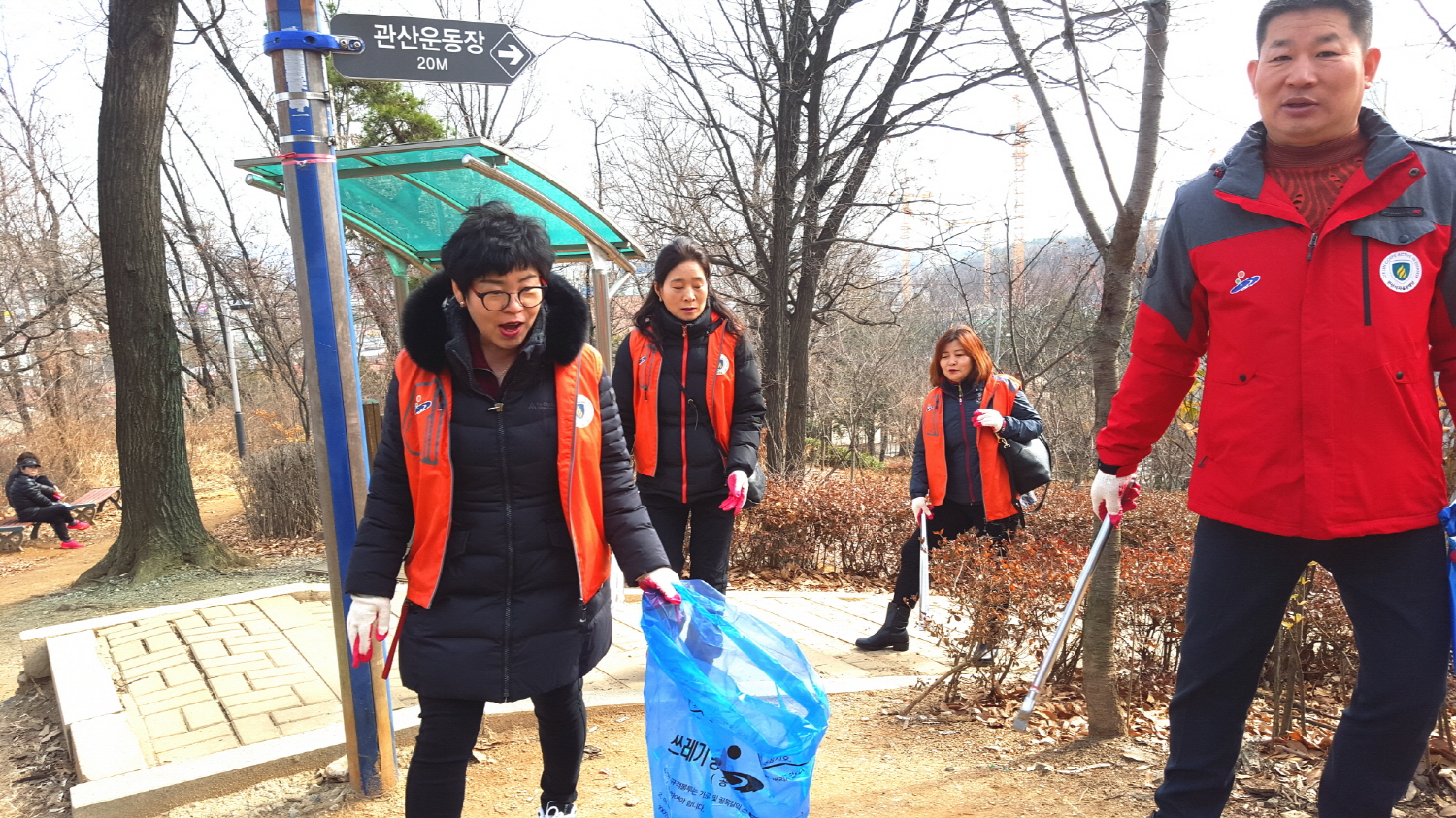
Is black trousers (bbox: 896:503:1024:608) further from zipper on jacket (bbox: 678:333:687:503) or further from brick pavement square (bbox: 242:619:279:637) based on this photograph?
brick pavement square (bbox: 242:619:279:637)

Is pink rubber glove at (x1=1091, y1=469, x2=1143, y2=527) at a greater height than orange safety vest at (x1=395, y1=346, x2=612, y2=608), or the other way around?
orange safety vest at (x1=395, y1=346, x2=612, y2=608)

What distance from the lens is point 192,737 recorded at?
3453 millimetres

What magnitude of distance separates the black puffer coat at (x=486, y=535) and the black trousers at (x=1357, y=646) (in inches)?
58.6

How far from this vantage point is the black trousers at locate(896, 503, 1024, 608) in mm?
4848

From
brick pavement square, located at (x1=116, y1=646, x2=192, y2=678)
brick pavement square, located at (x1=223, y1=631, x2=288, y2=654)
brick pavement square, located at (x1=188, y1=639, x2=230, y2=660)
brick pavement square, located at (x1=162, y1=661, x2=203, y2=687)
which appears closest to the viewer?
brick pavement square, located at (x1=162, y1=661, x2=203, y2=687)

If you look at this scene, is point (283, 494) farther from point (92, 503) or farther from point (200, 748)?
point (200, 748)

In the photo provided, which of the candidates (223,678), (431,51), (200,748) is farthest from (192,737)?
(431,51)

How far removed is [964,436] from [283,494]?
9.21 metres

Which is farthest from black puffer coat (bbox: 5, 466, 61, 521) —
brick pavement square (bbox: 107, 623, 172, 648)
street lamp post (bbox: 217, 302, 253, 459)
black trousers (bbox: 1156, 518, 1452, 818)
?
black trousers (bbox: 1156, 518, 1452, 818)

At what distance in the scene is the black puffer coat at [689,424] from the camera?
12.3 feet

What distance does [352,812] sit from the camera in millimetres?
2912

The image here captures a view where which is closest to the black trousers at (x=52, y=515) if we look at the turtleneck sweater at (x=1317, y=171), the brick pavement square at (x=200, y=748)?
the brick pavement square at (x=200, y=748)

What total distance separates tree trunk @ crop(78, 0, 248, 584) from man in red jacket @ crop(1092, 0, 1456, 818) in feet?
25.8

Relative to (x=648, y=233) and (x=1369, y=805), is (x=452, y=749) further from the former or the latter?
(x=648, y=233)
